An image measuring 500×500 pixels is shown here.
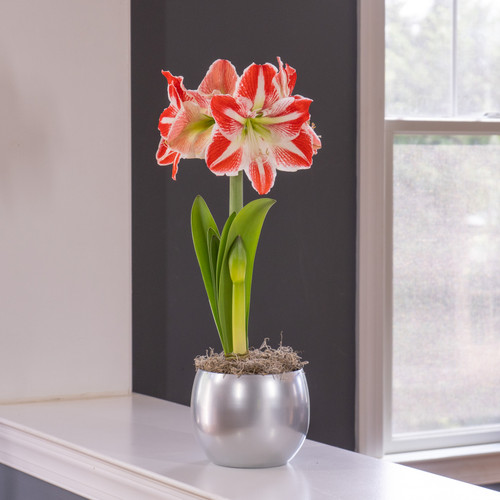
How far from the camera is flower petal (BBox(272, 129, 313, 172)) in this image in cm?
115

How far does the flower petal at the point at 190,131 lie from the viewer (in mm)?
1167

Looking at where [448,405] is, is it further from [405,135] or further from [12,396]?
[12,396]

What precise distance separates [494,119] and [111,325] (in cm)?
138

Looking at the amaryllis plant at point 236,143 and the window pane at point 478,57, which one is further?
the window pane at point 478,57

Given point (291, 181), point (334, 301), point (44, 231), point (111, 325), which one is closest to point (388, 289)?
point (334, 301)

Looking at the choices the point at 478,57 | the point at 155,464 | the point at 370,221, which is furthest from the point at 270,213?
the point at 155,464

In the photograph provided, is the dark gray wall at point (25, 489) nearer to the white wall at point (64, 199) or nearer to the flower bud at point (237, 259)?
the white wall at point (64, 199)

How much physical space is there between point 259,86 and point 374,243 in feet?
4.22

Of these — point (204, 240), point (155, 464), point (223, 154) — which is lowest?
point (155, 464)

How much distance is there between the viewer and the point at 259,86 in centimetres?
113

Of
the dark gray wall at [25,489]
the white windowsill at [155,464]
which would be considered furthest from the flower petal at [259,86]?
the dark gray wall at [25,489]

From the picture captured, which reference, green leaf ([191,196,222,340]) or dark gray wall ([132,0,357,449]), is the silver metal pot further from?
dark gray wall ([132,0,357,449])

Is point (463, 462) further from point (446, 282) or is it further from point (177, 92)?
point (177, 92)

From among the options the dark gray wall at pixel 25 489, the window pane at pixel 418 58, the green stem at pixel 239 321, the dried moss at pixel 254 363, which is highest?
the window pane at pixel 418 58
